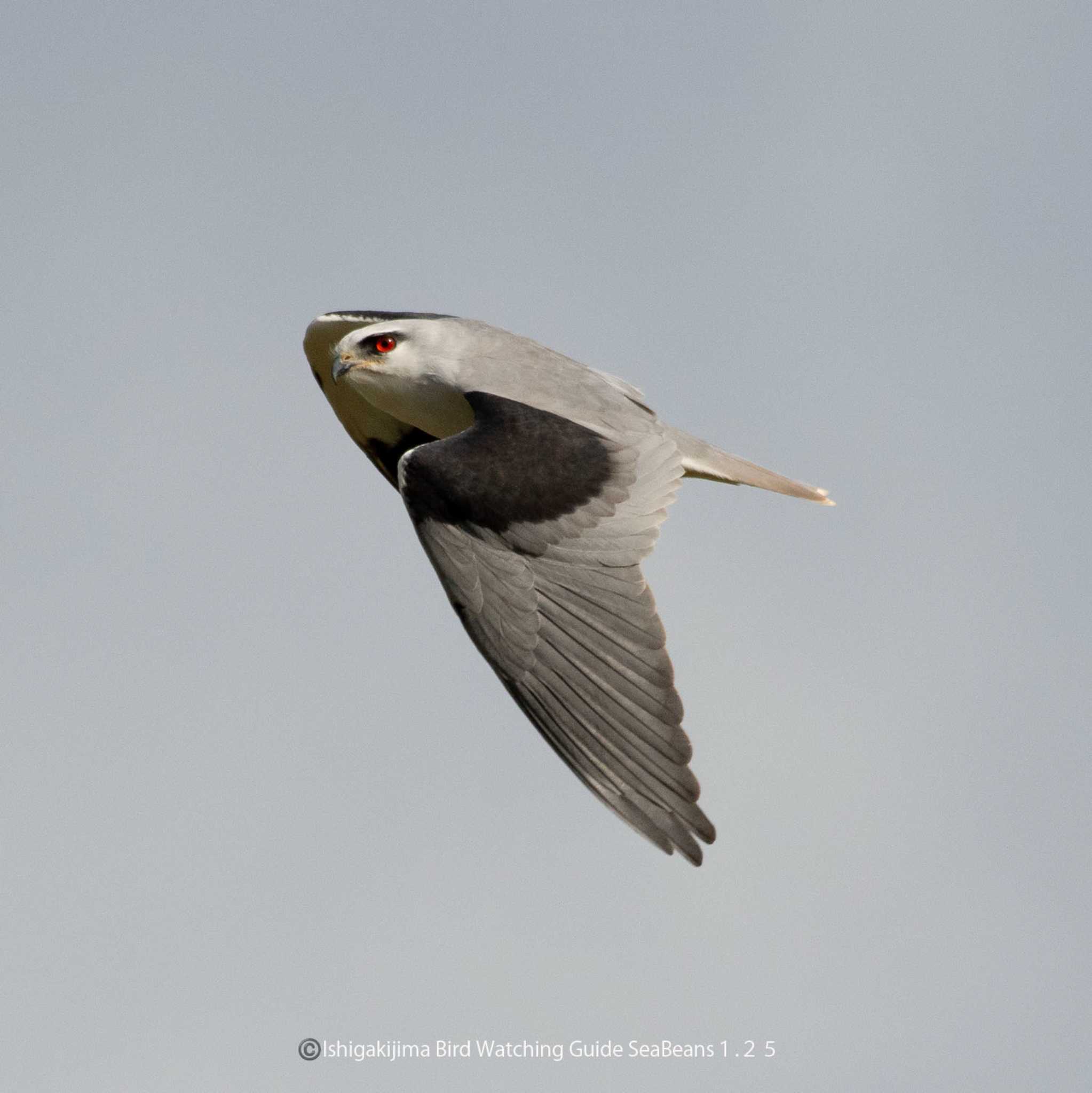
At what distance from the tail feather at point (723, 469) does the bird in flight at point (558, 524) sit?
0.06 ft

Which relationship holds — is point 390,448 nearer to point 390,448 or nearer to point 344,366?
point 390,448

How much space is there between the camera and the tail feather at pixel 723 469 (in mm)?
10688

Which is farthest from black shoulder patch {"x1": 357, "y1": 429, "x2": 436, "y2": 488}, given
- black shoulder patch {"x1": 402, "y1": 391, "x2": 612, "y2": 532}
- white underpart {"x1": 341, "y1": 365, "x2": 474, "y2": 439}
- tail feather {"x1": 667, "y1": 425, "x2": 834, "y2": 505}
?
black shoulder patch {"x1": 402, "y1": 391, "x2": 612, "y2": 532}

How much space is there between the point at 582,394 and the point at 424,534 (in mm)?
1619

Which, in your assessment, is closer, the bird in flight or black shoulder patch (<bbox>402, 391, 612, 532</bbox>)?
the bird in flight

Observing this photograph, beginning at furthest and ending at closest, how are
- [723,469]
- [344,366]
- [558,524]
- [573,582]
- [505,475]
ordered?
[344,366], [723,469], [505,475], [558,524], [573,582]

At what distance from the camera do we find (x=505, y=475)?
926cm

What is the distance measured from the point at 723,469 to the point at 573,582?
2.25 meters

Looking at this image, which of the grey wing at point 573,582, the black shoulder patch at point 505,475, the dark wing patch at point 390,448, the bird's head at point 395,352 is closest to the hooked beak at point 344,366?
the bird's head at point 395,352

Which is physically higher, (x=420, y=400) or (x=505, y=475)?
(x=420, y=400)

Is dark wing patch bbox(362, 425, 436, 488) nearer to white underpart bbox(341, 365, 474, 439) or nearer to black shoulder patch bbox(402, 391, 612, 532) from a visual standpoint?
white underpart bbox(341, 365, 474, 439)

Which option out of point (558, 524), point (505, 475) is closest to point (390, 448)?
point (505, 475)

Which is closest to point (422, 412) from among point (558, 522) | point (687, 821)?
point (558, 522)

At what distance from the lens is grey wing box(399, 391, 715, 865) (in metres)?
8.21
